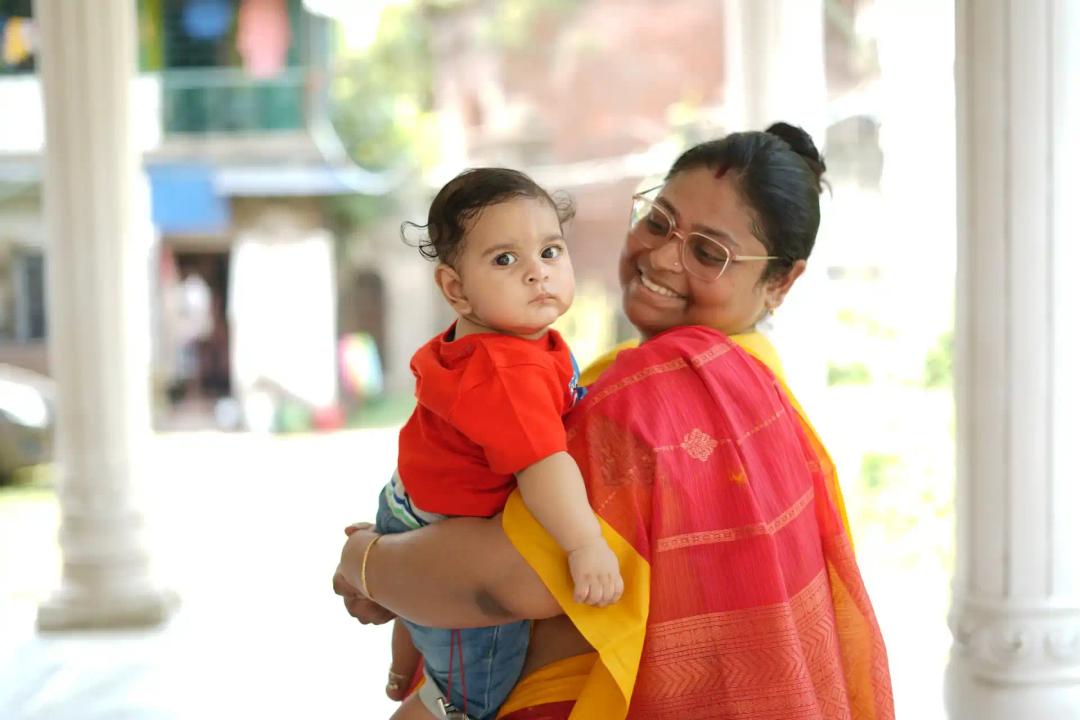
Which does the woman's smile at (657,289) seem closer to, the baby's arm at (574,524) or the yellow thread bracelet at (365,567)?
the baby's arm at (574,524)

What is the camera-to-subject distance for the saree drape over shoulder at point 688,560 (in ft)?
4.67

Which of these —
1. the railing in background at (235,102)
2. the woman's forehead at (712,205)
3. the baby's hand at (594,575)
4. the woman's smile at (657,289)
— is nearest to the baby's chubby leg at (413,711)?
the baby's hand at (594,575)

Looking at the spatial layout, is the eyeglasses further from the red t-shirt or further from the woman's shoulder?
the red t-shirt

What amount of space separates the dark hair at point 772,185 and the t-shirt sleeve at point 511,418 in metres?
0.46

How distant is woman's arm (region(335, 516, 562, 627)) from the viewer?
4.65 ft

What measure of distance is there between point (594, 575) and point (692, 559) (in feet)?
0.52

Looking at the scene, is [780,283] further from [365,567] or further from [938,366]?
[938,366]

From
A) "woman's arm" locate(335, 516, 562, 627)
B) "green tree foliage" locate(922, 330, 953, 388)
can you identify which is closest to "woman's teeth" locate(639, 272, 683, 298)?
"woman's arm" locate(335, 516, 562, 627)

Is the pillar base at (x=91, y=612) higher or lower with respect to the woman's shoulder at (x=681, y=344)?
lower

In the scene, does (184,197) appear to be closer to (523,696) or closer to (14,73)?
(14,73)

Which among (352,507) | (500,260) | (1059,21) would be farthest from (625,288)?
(352,507)

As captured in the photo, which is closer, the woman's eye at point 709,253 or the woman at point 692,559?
the woman at point 692,559

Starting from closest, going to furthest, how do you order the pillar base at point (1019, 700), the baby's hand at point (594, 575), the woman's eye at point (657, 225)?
the baby's hand at point (594, 575), the woman's eye at point (657, 225), the pillar base at point (1019, 700)

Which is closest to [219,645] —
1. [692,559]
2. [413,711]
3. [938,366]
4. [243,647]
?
[243,647]
